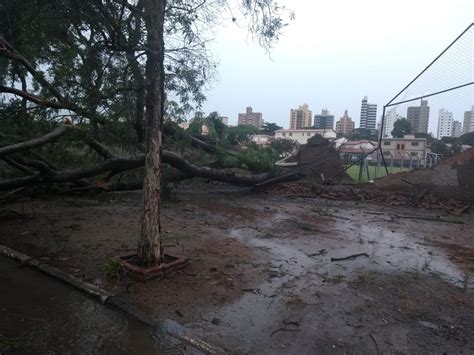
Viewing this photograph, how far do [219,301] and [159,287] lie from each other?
0.76 m

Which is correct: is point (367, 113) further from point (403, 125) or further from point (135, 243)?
point (135, 243)

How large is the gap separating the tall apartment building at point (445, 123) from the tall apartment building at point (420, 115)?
448mm

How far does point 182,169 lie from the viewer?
1077 cm

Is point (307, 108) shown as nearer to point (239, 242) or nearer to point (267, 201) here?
point (267, 201)

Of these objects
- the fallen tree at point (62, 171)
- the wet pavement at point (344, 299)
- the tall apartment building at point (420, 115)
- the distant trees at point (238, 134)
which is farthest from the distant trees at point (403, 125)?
the wet pavement at point (344, 299)

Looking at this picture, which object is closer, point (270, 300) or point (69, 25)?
point (270, 300)

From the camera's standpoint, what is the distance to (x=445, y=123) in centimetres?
1381

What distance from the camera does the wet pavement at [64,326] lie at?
3346mm

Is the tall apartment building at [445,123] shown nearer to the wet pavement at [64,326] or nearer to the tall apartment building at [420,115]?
the tall apartment building at [420,115]

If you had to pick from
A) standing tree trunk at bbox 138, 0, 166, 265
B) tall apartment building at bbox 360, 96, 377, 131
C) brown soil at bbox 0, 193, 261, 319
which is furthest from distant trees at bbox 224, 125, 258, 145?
tall apartment building at bbox 360, 96, 377, 131

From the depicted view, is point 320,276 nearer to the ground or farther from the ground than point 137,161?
nearer to the ground

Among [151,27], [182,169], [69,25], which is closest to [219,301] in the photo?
[151,27]

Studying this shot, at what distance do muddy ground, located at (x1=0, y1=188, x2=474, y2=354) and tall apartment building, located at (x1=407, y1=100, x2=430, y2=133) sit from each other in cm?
485

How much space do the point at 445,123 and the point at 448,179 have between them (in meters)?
3.77
